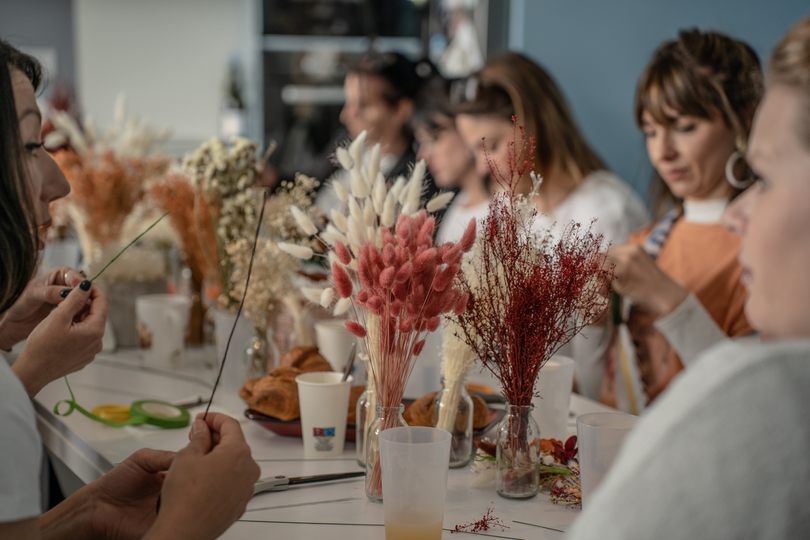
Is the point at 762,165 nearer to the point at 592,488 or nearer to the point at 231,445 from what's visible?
the point at 592,488

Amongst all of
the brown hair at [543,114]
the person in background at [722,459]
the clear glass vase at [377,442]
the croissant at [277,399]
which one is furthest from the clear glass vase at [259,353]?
the brown hair at [543,114]

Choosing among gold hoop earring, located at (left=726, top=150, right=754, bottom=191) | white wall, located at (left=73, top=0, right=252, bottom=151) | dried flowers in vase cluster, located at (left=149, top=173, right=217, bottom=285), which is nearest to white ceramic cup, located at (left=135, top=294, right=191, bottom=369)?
dried flowers in vase cluster, located at (left=149, top=173, right=217, bottom=285)

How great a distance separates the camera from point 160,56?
576 centimetres

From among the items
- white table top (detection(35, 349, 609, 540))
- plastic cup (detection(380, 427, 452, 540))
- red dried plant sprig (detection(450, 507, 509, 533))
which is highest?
plastic cup (detection(380, 427, 452, 540))

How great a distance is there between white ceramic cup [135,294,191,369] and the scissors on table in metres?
0.84

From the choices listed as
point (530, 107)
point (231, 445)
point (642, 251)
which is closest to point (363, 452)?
point (231, 445)

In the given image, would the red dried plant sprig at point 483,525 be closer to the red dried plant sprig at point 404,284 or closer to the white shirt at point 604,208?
the red dried plant sprig at point 404,284

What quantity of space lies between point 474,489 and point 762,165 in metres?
0.69

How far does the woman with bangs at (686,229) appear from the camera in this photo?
1.69 metres

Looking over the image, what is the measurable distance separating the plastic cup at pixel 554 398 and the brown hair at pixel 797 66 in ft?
2.26

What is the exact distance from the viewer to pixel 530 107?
248 cm

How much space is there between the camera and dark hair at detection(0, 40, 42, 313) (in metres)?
0.81

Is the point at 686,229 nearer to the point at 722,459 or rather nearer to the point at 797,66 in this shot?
the point at 797,66

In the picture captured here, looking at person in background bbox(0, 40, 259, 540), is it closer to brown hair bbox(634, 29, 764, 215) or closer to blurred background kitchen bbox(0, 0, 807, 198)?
brown hair bbox(634, 29, 764, 215)
